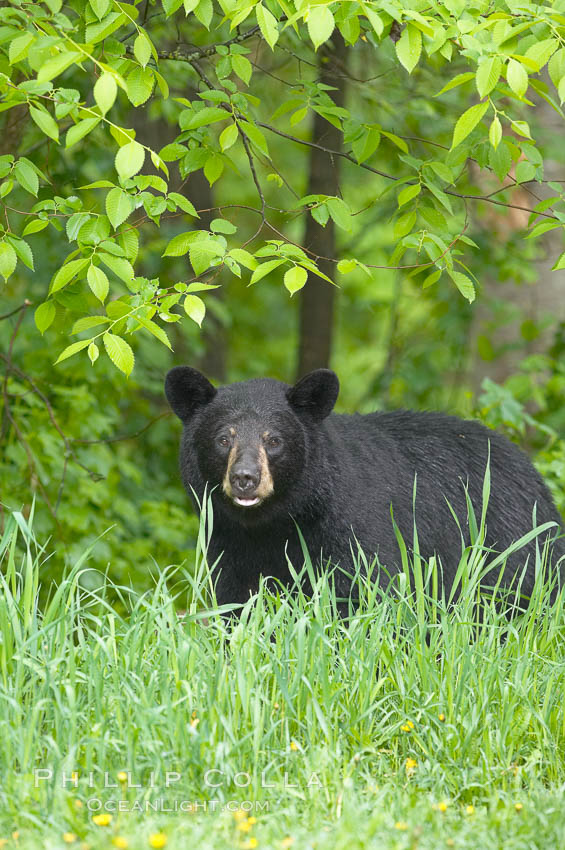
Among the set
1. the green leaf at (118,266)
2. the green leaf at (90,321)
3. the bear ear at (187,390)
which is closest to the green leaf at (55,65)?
the green leaf at (118,266)

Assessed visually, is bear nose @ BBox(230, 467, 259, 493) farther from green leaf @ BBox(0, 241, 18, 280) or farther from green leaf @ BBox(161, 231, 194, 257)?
green leaf @ BBox(0, 241, 18, 280)

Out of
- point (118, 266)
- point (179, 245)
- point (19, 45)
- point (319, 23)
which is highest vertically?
point (319, 23)

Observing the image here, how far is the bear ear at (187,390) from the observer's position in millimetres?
4445

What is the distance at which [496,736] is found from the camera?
3.30 metres

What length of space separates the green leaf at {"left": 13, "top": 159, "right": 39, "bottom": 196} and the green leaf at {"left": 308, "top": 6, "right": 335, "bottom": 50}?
117 cm

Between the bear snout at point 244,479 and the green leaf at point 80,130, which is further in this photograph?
the bear snout at point 244,479

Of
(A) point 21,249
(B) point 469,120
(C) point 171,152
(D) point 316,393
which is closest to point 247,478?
(D) point 316,393

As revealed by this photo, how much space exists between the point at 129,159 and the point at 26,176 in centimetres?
64

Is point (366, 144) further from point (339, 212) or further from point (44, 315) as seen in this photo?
point (44, 315)

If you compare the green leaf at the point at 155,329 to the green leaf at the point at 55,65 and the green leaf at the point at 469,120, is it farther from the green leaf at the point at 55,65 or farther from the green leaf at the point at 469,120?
the green leaf at the point at 469,120

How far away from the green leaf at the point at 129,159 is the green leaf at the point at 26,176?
0.57m

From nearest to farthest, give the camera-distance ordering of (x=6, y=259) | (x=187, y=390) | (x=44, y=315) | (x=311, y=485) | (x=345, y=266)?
(x=6, y=259) < (x=345, y=266) < (x=44, y=315) < (x=311, y=485) < (x=187, y=390)

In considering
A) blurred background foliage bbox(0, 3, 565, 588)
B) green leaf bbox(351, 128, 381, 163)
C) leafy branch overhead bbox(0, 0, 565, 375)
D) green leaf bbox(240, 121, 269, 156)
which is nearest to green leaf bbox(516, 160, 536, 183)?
leafy branch overhead bbox(0, 0, 565, 375)

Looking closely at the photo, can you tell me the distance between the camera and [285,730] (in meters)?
3.24
